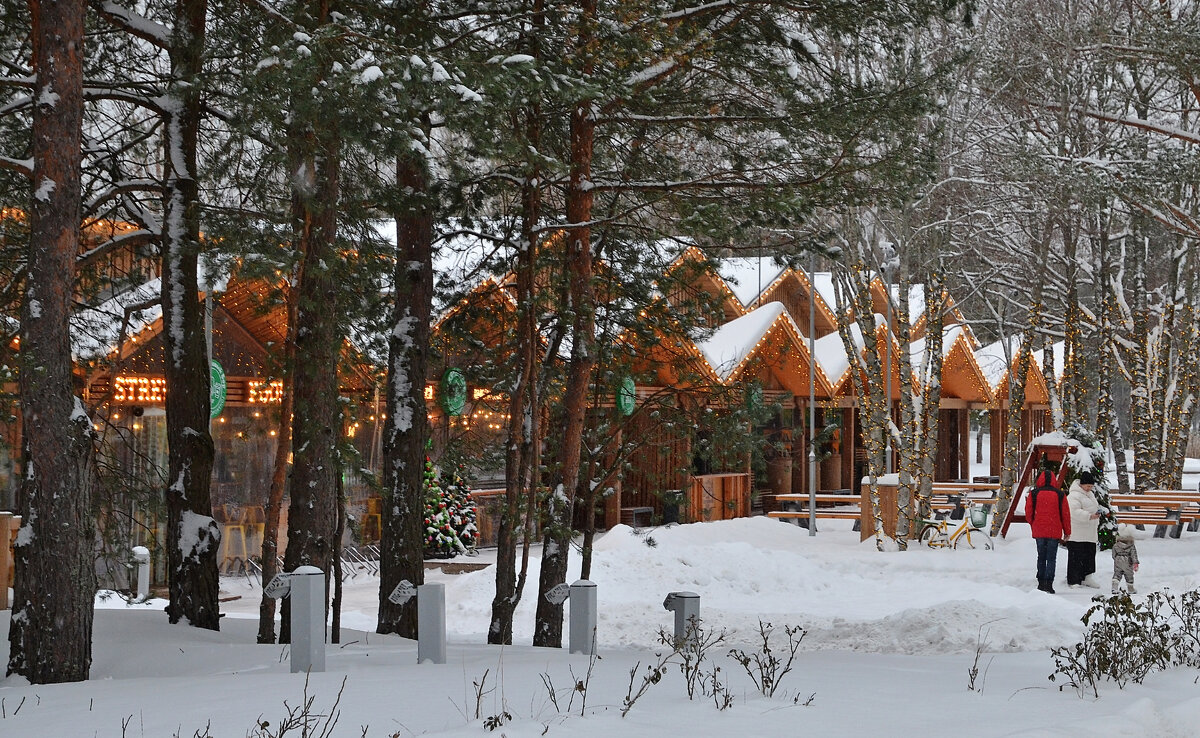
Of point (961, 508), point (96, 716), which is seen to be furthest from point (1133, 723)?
point (961, 508)

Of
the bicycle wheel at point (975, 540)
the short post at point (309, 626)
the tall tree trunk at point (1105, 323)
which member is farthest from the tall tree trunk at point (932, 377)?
the short post at point (309, 626)

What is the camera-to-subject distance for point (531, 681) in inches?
263

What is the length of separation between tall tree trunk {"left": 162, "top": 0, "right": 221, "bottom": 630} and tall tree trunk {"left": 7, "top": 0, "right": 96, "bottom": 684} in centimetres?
240

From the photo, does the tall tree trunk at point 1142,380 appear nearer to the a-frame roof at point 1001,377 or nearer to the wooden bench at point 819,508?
the wooden bench at point 819,508

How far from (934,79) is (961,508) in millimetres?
14299

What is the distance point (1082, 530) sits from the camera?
15344mm

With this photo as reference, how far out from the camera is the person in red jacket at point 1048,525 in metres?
15.1

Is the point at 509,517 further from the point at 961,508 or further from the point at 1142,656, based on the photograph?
→ the point at 961,508

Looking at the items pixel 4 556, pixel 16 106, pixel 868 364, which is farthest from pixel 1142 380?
pixel 16 106

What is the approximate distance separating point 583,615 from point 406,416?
3.41m

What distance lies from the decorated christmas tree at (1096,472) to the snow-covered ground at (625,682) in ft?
2.47

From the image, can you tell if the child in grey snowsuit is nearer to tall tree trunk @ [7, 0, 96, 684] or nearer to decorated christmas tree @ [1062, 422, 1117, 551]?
decorated christmas tree @ [1062, 422, 1117, 551]

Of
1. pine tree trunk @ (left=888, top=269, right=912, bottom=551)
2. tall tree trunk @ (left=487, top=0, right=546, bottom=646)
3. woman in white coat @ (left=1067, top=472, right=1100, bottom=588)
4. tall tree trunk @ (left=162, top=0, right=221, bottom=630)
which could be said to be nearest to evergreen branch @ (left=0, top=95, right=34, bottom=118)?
tall tree trunk @ (left=162, top=0, right=221, bottom=630)

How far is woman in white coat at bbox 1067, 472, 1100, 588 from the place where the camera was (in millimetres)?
15312
